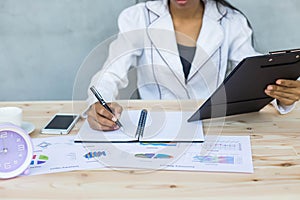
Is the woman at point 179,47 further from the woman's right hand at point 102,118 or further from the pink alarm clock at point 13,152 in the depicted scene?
the pink alarm clock at point 13,152

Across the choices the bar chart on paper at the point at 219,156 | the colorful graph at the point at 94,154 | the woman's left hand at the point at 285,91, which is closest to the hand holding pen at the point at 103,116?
the colorful graph at the point at 94,154

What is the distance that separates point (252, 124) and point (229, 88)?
156 mm

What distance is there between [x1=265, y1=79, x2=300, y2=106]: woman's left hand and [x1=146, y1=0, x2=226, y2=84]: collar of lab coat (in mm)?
437

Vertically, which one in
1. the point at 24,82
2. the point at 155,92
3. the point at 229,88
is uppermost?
the point at 229,88

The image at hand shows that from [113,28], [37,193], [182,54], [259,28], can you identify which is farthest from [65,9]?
[37,193]

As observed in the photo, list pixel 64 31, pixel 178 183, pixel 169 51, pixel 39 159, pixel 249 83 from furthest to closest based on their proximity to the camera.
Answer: pixel 64 31 < pixel 169 51 < pixel 249 83 < pixel 39 159 < pixel 178 183

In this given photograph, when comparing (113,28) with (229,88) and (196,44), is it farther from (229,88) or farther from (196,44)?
(229,88)

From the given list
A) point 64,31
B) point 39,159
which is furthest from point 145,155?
point 64,31

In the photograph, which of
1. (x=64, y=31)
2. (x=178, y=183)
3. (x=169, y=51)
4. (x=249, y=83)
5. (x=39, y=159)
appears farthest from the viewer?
(x=64, y=31)

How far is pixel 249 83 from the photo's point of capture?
3.55 feet

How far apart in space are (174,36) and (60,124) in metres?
0.65

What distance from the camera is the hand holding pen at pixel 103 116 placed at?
3.57 feet

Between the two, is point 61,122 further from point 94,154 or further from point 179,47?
point 179,47

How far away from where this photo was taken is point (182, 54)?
159cm
